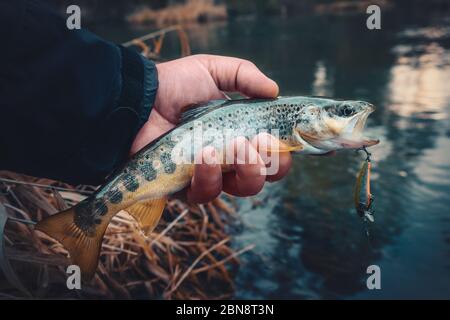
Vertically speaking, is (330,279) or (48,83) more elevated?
(48,83)

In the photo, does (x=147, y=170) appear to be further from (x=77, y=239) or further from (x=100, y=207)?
(x=77, y=239)

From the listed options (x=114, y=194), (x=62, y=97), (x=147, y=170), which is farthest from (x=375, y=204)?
(x=62, y=97)

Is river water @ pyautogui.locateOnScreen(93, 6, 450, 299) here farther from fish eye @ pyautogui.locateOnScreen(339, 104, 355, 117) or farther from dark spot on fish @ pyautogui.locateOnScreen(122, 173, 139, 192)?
dark spot on fish @ pyautogui.locateOnScreen(122, 173, 139, 192)

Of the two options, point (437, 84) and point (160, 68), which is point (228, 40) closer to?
point (437, 84)

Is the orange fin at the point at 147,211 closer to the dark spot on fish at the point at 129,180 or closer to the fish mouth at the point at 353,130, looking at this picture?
the dark spot on fish at the point at 129,180
